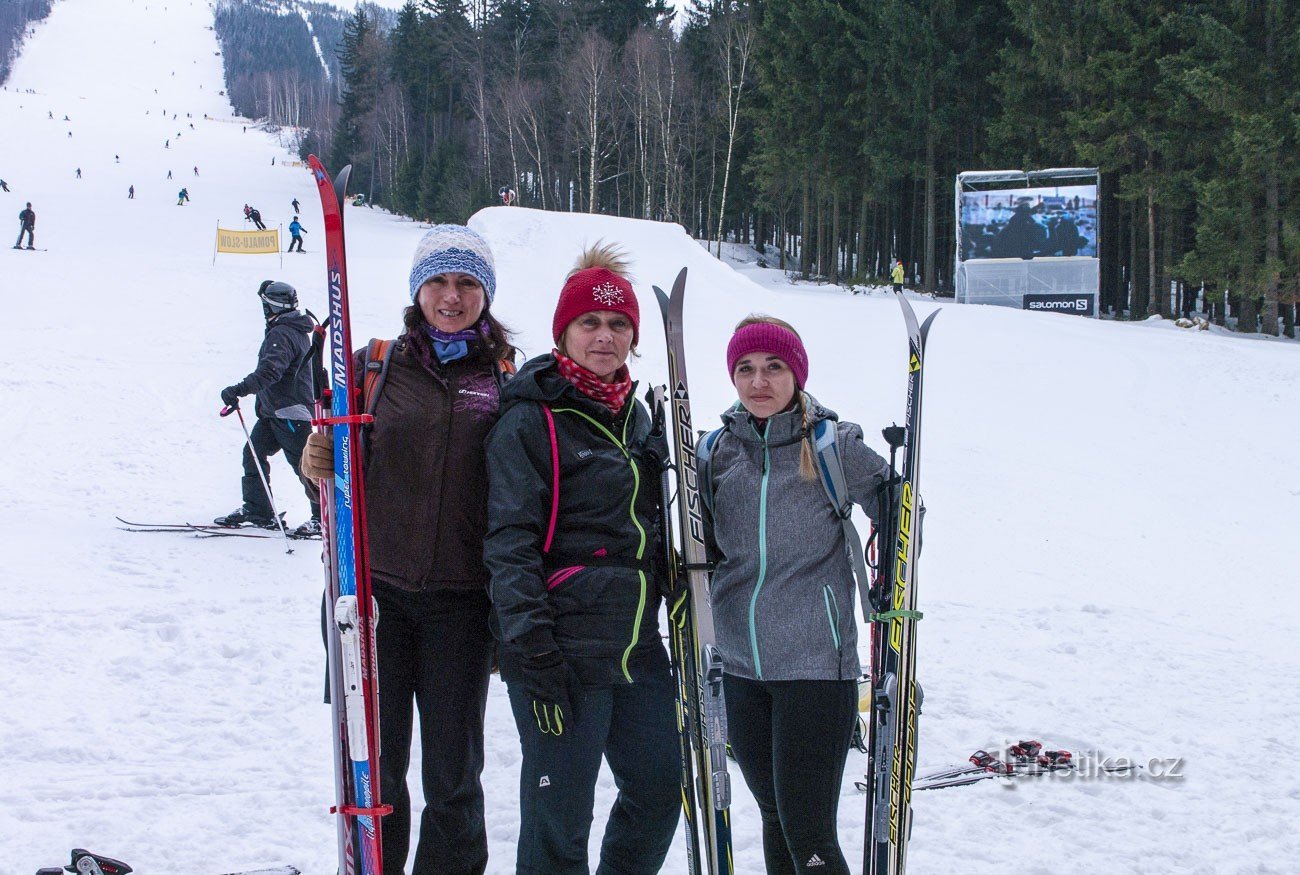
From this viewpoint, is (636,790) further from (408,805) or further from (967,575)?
(967,575)

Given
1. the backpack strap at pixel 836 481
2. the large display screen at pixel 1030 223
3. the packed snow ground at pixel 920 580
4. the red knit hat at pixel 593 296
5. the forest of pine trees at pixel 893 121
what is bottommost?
the packed snow ground at pixel 920 580

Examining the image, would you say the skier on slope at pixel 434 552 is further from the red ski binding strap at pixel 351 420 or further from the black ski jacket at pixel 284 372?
the black ski jacket at pixel 284 372

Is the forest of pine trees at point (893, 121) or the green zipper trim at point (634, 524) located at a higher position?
the forest of pine trees at point (893, 121)

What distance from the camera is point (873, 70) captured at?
85.1 ft

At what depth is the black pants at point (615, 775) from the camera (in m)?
2.10

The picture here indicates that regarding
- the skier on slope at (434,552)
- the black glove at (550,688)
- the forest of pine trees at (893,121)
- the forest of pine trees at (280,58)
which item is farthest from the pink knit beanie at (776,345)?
the forest of pine trees at (280,58)

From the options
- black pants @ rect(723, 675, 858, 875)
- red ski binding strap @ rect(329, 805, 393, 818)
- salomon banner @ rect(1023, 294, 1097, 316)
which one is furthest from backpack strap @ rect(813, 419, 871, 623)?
salomon banner @ rect(1023, 294, 1097, 316)

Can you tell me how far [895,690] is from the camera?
255cm

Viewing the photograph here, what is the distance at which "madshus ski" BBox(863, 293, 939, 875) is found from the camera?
2500 mm

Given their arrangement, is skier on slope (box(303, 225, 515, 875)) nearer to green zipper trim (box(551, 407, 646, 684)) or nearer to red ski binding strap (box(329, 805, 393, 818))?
red ski binding strap (box(329, 805, 393, 818))

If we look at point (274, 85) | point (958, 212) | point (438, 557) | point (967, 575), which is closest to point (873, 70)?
point (958, 212)

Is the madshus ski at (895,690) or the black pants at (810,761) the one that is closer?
the black pants at (810,761)

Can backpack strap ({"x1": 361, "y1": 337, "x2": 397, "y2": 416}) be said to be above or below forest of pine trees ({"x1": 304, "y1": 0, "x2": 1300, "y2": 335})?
below

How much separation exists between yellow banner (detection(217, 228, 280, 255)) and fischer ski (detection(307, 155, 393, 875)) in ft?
73.9
